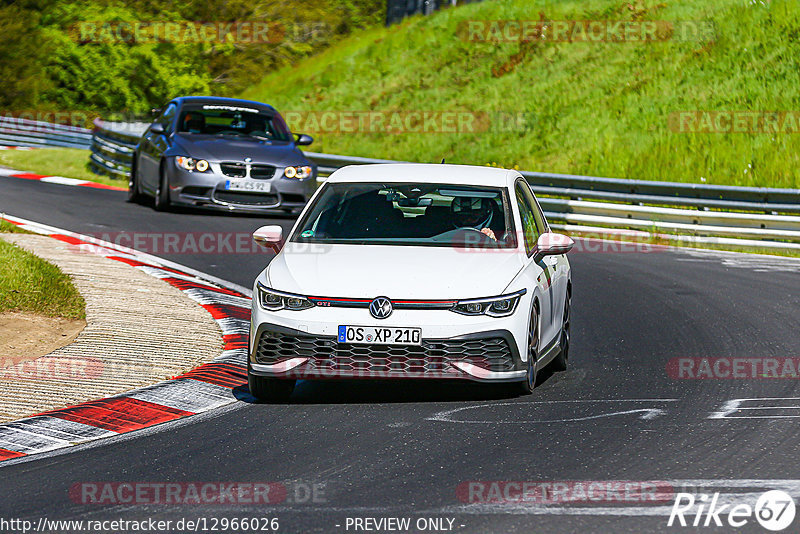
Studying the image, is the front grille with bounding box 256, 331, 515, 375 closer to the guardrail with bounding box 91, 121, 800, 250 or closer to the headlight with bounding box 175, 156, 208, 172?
the headlight with bounding box 175, 156, 208, 172

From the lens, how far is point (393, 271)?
808 cm

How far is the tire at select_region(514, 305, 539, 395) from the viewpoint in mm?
8219

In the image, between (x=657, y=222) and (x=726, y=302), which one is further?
(x=657, y=222)

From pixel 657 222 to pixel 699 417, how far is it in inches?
515

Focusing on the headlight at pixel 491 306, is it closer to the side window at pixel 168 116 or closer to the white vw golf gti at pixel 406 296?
the white vw golf gti at pixel 406 296

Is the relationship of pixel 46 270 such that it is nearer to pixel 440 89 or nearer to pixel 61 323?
pixel 61 323

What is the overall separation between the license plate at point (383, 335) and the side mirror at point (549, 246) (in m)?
1.26

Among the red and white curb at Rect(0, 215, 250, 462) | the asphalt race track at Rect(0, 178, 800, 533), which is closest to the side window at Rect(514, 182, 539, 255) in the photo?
the asphalt race track at Rect(0, 178, 800, 533)

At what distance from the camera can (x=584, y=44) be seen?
3656 centimetres

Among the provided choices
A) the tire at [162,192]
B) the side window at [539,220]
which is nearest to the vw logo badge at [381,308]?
the side window at [539,220]

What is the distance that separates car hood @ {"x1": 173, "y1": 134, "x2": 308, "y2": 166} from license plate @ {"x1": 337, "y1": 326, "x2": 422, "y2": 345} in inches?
431

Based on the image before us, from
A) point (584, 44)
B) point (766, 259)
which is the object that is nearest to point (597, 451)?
point (766, 259)

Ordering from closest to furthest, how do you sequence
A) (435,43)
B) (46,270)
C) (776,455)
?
(776,455)
(46,270)
(435,43)

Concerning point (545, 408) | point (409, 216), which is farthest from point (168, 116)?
point (545, 408)
